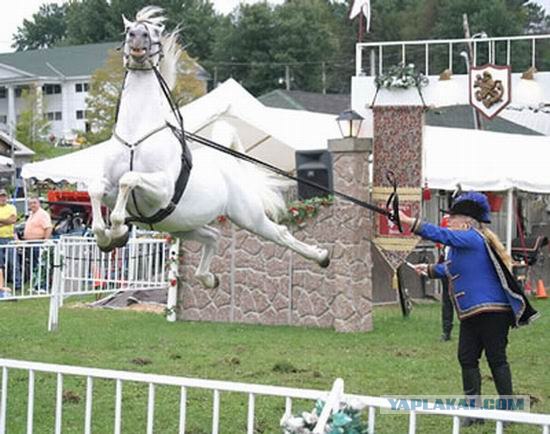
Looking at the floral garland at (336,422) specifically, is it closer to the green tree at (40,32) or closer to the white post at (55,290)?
the white post at (55,290)

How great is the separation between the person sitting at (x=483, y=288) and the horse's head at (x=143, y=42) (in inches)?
89.2

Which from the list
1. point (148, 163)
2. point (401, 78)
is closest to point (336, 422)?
point (148, 163)

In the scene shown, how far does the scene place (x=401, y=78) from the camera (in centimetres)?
1358

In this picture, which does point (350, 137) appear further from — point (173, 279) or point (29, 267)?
point (29, 267)

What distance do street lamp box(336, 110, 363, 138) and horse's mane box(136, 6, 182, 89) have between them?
648 centimetres

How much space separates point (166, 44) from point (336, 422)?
2483 millimetres

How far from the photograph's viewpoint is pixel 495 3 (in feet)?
184

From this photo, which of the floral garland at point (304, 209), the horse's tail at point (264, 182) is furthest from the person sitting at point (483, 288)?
the floral garland at point (304, 209)

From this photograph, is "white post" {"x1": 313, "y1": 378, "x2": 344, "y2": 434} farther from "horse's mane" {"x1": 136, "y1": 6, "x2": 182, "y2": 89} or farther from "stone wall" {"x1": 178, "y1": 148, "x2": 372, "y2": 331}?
→ "stone wall" {"x1": 178, "y1": 148, "x2": 372, "y2": 331}

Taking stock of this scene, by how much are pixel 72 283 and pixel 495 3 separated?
151ft

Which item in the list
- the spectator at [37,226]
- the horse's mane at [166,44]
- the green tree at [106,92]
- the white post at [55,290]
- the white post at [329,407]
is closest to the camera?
the white post at [329,407]

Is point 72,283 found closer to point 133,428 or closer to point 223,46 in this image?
point 133,428

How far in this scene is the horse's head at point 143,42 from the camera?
5.37 m

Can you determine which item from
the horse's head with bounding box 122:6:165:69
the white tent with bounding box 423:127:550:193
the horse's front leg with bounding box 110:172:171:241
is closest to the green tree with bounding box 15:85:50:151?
the white tent with bounding box 423:127:550:193
